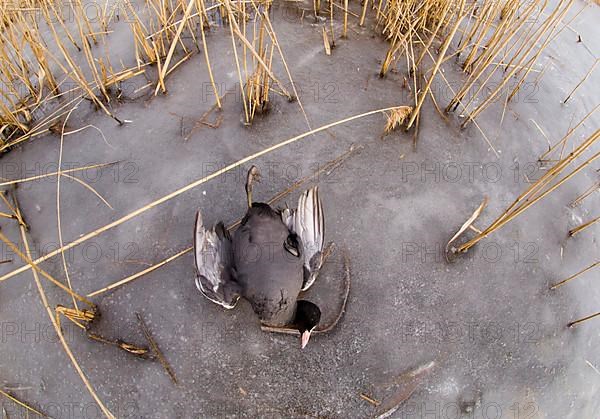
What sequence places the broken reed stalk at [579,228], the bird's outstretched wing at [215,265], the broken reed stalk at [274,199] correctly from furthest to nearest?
1. the broken reed stalk at [579,228]
2. the broken reed stalk at [274,199]
3. the bird's outstretched wing at [215,265]

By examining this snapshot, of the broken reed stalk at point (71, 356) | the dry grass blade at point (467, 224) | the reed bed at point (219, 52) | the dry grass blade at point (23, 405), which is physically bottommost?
the dry grass blade at point (23, 405)

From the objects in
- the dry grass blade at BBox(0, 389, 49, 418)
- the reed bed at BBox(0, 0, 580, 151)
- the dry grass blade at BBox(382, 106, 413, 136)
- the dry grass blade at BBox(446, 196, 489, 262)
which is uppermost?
the reed bed at BBox(0, 0, 580, 151)

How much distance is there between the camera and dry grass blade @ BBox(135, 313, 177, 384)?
4.80 ft

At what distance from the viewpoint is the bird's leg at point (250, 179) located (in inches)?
61.5

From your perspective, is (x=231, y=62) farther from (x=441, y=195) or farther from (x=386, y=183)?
(x=441, y=195)

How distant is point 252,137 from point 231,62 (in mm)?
371

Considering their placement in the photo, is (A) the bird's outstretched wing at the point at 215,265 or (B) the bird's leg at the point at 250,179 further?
(B) the bird's leg at the point at 250,179

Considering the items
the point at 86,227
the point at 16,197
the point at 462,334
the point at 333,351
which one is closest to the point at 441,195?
the point at 462,334

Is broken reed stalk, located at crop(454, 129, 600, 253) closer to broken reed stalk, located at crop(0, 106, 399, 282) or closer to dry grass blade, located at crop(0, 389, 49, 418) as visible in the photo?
broken reed stalk, located at crop(0, 106, 399, 282)

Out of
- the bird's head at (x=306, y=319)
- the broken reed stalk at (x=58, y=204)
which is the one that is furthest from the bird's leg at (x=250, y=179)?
the broken reed stalk at (x=58, y=204)

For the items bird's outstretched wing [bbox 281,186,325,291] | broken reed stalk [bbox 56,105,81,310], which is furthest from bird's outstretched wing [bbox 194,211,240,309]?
broken reed stalk [bbox 56,105,81,310]

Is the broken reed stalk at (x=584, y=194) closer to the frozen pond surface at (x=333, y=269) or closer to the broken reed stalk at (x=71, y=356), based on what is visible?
the frozen pond surface at (x=333, y=269)

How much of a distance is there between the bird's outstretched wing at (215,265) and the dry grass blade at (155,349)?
8.3 inches

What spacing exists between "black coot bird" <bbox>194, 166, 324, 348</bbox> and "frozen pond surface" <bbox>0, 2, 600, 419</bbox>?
0.10 metres
